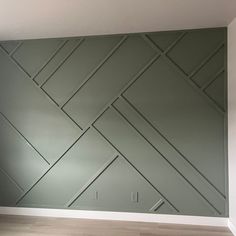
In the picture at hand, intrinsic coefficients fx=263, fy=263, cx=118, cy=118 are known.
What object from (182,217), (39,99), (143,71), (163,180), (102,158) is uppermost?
(39,99)

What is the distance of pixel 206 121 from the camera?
11.4ft

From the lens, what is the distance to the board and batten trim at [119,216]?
344 cm

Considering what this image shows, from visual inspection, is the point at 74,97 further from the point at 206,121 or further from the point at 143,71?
the point at 206,121

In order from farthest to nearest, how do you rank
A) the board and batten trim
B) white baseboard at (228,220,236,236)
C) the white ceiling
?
1. the board and batten trim
2. white baseboard at (228,220,236,236)
3. the white ceiling

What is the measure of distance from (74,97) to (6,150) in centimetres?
131

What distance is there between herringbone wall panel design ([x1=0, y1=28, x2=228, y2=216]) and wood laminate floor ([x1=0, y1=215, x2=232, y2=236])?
0.21 meters

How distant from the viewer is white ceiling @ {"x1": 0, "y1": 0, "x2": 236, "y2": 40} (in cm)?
266

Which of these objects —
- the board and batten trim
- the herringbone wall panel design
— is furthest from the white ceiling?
the board and batten trim

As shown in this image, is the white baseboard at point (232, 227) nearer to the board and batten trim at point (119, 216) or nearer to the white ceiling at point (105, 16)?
the board and batten trim at point (119, 216)

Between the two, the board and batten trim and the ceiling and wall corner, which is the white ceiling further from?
the board and batten trim

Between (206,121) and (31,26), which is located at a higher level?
(31,26)

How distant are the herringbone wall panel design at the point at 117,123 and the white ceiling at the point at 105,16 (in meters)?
0.24

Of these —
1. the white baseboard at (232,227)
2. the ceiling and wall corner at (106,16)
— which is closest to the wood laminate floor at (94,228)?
the white baseboard at (232,227)

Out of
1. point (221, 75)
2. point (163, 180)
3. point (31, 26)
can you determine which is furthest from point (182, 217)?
point (31, 26)
